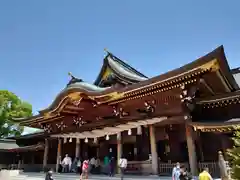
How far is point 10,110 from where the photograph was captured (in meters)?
34.9

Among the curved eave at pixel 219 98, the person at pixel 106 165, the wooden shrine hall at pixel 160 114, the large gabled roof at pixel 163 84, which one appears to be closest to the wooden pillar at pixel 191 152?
the wooden shrine hall at pixel 160 114

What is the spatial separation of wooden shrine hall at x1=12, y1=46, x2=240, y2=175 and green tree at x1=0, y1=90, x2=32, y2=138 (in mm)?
16807

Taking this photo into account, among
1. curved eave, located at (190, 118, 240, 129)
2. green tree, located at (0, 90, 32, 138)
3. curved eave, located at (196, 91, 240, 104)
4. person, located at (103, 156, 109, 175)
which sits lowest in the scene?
person, located at (103, 156, 109, 175)

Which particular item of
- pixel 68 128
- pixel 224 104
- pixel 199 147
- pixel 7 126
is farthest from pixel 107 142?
pixel 7 126

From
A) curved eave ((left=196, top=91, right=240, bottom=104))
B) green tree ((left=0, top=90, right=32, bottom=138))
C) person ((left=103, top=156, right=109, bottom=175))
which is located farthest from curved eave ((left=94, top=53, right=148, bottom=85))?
green tree ((left=0, top=90, right=32, bottom=138))

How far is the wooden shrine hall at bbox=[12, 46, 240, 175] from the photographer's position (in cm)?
1127

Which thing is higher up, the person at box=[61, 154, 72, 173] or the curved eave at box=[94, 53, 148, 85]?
the curved eave at box=[94, 53, 148, 85]

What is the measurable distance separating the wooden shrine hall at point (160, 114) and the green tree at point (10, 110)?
16807 millimetres

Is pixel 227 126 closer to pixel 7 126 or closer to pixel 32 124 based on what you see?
pixel 32 124

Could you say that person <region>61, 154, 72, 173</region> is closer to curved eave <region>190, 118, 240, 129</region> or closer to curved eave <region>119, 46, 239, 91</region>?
curved eave <region>119, 46, 239, 91</region>

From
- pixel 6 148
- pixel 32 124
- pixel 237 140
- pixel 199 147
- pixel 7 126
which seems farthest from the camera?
pixel 7 126

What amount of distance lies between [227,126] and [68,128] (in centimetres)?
1221

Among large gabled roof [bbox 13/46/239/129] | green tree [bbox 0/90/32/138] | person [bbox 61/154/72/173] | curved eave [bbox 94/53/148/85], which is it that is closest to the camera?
large gabled roof [bbox 13/46/239/129]

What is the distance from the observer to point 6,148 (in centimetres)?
2833
